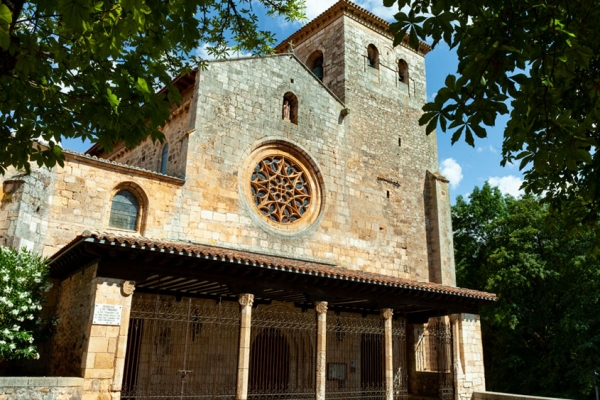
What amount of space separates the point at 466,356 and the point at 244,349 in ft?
23.0

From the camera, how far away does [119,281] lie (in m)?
9.34

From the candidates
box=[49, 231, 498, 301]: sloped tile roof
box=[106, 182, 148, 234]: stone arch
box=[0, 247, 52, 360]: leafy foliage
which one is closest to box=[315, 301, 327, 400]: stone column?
box=[49, 231, 498, 301]: sloped tile roof

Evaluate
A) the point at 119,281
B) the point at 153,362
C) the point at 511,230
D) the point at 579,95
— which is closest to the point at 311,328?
the point at 153,362

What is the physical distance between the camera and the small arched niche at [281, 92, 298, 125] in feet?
52.5

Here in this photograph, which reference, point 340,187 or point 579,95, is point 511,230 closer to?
point 340,187

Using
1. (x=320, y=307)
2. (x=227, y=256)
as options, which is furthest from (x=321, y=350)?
(x=227, y=256)

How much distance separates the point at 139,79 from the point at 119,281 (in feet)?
18.3

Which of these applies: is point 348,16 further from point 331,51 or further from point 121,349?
point 121,349

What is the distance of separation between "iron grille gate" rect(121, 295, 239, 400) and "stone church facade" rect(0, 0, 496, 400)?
1.9 inches

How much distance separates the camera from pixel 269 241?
1413 centimetres

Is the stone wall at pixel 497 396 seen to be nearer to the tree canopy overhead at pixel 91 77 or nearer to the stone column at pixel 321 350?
the stone column at pixel 321 350

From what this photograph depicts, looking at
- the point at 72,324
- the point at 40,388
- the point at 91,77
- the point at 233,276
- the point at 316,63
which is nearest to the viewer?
the point at 91,77

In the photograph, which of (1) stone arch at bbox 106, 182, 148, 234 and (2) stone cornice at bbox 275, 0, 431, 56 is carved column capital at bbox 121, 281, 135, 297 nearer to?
(1) stone arch at bbox 106, 182, 148, 234

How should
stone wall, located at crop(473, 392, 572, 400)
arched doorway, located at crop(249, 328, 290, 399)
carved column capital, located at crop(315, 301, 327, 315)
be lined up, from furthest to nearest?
arched doorway, located at crop(249, 328, 290, 399)
stone wall, located at crop(473, 392, 572, 400)
carved column capital, located at crop(315, 301, 327, 315)
